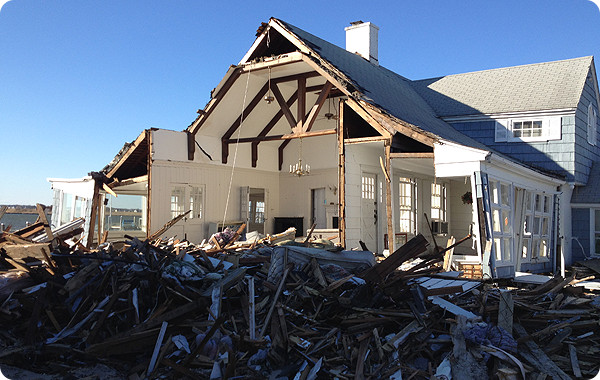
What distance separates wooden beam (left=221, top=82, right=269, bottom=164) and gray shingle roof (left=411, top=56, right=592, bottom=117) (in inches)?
238

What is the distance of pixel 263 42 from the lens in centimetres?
1297

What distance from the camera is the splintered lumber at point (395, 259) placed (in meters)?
5.66

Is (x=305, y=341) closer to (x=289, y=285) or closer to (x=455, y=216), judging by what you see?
(x=289, y=285)

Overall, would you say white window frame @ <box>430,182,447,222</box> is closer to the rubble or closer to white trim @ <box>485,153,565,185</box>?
white trim @ <box>485,153,565,185</box>

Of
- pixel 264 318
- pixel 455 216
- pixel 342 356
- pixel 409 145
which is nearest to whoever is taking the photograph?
pixel 342 356

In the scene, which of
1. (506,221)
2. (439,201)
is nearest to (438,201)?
(439,201)

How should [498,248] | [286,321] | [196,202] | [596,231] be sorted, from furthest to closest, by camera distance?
1. [196,202]
2. [596,231]
3. [498,248]
4. [286,321]

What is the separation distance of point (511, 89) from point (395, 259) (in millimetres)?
12831

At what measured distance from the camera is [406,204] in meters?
14.4

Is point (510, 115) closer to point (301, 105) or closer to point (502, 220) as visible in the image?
point (502, 220)

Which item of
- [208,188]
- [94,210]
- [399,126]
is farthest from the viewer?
[208,188]

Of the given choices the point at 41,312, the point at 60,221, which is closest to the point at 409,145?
the point at 41,312

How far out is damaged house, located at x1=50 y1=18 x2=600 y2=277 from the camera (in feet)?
38.8

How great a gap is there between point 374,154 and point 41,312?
31.2ft
